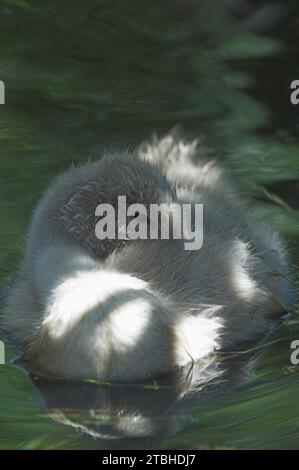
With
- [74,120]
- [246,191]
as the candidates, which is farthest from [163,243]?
[74,120]

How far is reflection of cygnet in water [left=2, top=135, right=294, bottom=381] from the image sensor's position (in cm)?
454

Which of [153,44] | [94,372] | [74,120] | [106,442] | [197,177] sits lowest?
[106,442]

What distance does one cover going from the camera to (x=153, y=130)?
711 centimetres

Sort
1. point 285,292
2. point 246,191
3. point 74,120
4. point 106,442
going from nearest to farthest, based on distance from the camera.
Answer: point 106,442, point 285,292, point 246,191, point 74,120

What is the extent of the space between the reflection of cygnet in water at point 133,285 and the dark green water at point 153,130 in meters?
0.11

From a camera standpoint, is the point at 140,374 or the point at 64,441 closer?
the point at 64,441

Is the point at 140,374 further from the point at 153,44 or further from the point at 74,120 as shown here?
the point at 153,44

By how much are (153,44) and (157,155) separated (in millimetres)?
2595

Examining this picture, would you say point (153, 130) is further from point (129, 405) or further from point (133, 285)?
point (129, 405)

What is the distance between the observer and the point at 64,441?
13.7 ft

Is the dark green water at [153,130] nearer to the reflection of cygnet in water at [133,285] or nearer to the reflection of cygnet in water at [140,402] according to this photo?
the reflection of cygnet in water at [140,402]

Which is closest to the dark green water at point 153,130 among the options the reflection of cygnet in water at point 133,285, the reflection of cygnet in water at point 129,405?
the reflection of cygnet in water at point 129,405

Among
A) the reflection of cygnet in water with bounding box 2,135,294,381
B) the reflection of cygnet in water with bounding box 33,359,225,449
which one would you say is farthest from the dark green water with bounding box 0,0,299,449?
the reflection of cygnet in water with bounding box 2,135,294,381

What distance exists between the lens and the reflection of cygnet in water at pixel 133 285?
4543 millimetres
